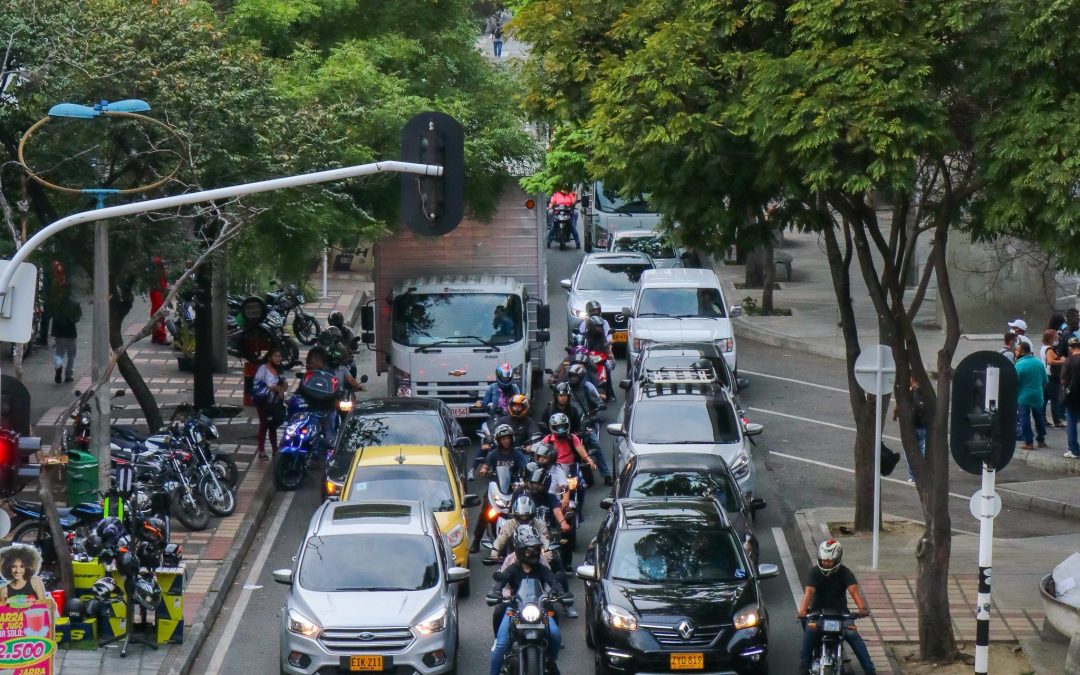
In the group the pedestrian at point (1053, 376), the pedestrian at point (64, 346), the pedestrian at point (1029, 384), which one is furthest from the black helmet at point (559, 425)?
the pedestrian at point (64, 346)

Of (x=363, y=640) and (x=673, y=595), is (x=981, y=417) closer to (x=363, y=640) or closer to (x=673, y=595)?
(x=673, y=595)

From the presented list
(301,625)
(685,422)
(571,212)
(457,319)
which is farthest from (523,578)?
(571,212)

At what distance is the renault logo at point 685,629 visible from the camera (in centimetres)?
1380

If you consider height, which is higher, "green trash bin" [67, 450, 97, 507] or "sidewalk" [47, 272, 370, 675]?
"green trash bin" [67, 450, 97, 507]

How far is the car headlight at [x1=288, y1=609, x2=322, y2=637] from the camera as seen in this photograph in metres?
14.0

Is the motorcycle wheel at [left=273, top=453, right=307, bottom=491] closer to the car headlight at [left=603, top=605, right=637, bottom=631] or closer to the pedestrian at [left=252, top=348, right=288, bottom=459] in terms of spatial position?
the pedestrian at [left=252, top=348, right=288, bottom=459]

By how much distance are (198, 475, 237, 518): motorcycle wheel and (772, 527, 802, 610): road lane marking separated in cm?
692

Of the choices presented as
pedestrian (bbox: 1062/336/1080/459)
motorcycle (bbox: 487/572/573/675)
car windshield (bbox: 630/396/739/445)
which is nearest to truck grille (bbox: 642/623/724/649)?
motorcycle (bbox: 487/572/573/675)

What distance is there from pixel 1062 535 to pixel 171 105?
483 inches

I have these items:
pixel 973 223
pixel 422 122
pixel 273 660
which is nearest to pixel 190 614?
Result: pixel 273 660

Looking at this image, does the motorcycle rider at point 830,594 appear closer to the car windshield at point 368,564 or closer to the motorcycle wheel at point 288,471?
the car windshield at point 368,564

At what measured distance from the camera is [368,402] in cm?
2117

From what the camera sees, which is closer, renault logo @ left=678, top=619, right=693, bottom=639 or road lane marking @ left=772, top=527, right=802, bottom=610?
renault logo @ left=678, top=619, right=693, bottom=639

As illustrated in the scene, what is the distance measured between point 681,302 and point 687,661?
1520cm
